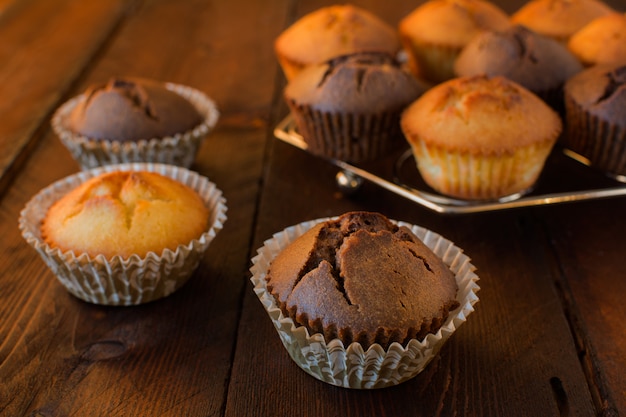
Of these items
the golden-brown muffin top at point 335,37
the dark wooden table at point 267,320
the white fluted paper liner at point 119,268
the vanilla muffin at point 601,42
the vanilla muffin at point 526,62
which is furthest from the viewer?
the golden-brown muffin top at point 335,37

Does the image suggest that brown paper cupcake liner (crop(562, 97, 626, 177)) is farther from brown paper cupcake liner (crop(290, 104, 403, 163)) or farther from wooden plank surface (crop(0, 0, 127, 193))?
wooden plank surface (crop(0, 0, 127, 193))

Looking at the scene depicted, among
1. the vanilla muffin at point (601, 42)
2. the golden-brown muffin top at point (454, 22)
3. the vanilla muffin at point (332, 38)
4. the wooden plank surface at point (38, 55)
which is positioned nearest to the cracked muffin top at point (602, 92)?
the vanilla muffin at point (601, 42)

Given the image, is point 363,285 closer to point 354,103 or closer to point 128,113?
point 354,103

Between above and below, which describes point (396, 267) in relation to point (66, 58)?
above

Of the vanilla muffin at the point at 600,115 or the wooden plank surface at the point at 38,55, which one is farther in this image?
the wooden plank surface at the point at 38,55

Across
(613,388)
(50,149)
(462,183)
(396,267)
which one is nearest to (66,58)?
(50,149)

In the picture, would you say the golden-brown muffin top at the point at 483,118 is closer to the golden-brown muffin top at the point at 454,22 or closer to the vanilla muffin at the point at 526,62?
the vanilla muffin at the point at 526,62

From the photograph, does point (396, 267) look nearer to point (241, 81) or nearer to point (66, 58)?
point (241, 81)
